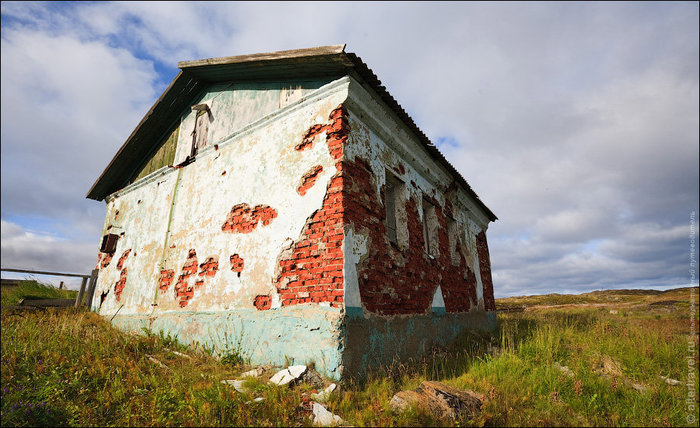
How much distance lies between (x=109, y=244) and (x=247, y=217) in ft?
17.4

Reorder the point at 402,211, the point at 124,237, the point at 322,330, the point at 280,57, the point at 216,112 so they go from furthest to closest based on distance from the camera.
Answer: the point at 124,237, the point at 216,112, the point at 402,211, the point at 280,57, the point at 322,330

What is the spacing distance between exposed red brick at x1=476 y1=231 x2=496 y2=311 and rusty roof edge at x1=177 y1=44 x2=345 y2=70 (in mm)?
7581

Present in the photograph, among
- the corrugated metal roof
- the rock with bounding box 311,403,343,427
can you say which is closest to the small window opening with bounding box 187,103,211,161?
the corrugated metal roof

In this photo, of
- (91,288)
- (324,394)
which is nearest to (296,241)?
(324,394)

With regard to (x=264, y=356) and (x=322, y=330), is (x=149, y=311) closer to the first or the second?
(x=264, y=356)

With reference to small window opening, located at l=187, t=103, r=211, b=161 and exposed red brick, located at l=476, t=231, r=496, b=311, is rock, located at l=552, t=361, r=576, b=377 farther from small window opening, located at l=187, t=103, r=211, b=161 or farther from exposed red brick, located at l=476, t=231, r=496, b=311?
small window opening, located at l=187, t=103, r=211, b=161

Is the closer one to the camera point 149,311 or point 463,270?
point 149,311

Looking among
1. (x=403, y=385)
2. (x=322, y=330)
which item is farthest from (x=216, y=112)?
(x=403, y=385)

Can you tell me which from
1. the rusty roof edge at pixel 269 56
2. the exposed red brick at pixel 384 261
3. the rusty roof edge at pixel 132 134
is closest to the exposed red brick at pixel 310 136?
the exposed red brick at pixel 384 261

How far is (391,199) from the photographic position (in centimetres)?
619

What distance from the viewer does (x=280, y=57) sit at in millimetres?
5500

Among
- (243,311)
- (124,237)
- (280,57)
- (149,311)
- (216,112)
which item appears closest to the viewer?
(243,311)

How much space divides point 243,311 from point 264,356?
76 cm

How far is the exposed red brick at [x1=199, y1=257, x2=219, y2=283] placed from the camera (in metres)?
5.55
